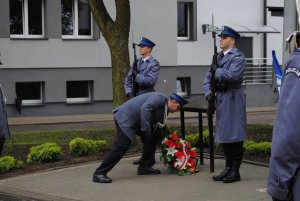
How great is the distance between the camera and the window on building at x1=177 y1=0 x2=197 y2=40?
28062mm

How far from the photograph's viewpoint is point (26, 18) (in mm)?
23922

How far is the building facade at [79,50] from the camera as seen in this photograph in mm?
23453

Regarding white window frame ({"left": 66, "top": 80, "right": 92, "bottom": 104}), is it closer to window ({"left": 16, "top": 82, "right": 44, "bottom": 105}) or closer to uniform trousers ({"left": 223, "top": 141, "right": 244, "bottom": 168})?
window ({"left": 16, "top": 82, "right": 44, "bottom": 105})

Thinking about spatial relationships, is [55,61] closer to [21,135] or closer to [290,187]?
[21,135]

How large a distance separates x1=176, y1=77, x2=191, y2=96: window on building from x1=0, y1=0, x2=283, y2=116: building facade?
0.04m

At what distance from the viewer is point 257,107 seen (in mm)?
28859

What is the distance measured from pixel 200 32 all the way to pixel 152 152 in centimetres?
1997

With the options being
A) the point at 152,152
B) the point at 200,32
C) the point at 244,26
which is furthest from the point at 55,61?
the point at 152,152

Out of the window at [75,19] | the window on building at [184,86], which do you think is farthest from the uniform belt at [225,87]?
the window on building at [184,86]

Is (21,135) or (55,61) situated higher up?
(55,61)

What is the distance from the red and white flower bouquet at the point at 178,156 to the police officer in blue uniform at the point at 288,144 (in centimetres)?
550

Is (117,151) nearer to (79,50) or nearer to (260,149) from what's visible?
(260,149)

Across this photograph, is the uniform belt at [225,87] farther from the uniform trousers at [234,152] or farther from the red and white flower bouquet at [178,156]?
the red and white flower bouquet at [178,156]

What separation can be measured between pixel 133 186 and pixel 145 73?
2080 millimetres
